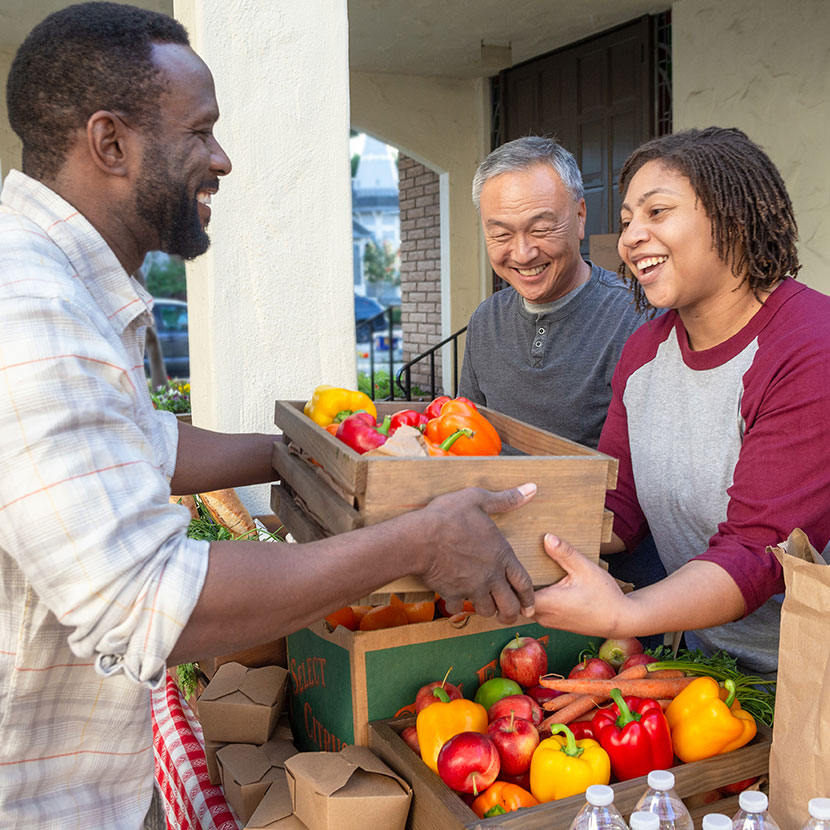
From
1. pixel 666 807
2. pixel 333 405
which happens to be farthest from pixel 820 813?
pixel 333 405

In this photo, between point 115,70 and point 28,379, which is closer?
point 28,379

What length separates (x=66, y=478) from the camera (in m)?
1.08

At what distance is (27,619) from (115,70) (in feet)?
2.75

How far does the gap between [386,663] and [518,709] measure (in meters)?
0.26

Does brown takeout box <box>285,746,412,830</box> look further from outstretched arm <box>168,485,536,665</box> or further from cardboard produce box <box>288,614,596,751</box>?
outstretched arm <box>168,485,536,665</box>

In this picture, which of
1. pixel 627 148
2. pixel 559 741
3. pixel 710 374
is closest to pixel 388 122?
pixel 627 148

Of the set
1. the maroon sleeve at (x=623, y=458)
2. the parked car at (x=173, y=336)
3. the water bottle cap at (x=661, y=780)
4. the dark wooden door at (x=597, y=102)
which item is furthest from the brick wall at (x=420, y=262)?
the parked car at (x=173, y=336)

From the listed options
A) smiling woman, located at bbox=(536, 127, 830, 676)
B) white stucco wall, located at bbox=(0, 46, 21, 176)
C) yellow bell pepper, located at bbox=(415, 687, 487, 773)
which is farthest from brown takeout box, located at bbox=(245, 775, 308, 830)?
white stucco wall, located at bbox=(0, 46, 21, 176)

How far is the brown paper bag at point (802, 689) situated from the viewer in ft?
4.15

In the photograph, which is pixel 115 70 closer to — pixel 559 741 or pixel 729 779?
pixel 559 741

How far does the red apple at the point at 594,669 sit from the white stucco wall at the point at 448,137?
750 cm

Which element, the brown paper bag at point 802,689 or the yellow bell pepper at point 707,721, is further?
the yellow bell pepper at point 707,721

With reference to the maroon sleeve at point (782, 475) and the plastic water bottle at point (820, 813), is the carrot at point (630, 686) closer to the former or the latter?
the maroon sleeve at point (782, 475)

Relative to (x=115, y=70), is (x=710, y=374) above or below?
below
